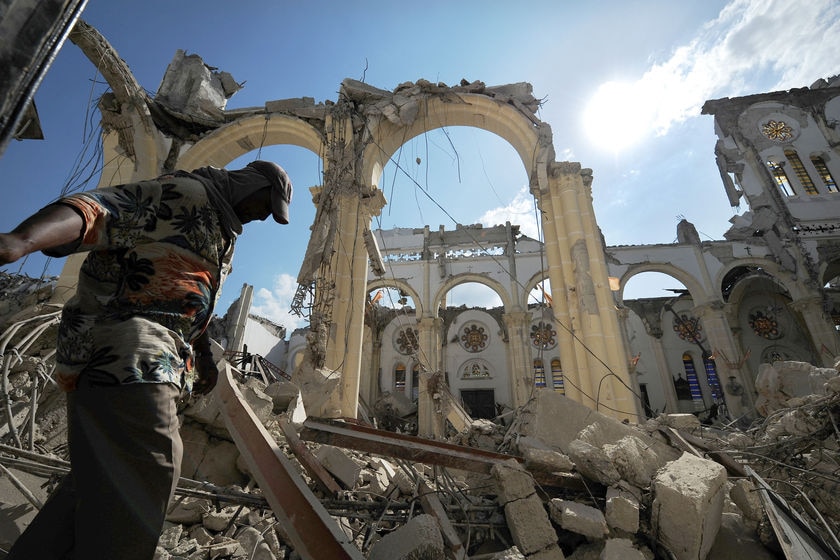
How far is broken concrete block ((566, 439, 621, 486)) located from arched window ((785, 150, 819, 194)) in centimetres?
2317

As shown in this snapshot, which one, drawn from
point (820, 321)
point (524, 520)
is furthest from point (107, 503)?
point (820, 321)

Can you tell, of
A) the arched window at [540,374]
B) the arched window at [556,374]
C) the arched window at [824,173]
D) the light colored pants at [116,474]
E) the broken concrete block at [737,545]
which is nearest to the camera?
the light colored pants at [116,474]

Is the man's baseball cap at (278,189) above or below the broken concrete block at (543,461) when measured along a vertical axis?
above

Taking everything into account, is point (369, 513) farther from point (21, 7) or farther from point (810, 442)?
point (810, 442)

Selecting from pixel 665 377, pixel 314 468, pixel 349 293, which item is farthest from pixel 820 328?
pixel 314 468

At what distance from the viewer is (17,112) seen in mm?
685

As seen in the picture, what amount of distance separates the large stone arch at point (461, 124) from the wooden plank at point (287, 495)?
16.8ft

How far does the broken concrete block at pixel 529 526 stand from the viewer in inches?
68.0

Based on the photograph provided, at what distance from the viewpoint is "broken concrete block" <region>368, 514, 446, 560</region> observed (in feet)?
4.29

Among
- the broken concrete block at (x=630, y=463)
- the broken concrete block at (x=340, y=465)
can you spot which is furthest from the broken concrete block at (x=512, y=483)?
the broken concrete block at (x=340, y=465)

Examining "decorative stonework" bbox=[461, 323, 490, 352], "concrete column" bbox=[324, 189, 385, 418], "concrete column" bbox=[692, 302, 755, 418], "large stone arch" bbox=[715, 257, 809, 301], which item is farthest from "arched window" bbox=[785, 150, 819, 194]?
"concrete column" bbox=[324, 189, 385, 418]

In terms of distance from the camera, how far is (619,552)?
5.23ft

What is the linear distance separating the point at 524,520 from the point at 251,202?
76.8 inches

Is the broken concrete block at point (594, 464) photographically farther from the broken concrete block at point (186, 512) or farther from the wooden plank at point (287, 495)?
the broken concrete block at point (186, 512)
